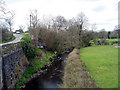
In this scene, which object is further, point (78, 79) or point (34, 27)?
point (34, 27)

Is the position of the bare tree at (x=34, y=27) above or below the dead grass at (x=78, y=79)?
above

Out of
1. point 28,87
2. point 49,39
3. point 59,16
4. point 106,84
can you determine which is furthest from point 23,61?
point 59,16

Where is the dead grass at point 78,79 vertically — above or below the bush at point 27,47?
below

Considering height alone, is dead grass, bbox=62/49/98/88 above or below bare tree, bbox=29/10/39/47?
below

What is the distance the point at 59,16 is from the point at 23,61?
35.0 metres

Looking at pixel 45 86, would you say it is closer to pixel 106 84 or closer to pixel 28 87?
pixel 28 87

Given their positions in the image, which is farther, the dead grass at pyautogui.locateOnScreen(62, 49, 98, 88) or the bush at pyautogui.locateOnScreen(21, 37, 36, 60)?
the bush at pyautogui.locateOnScreen(21, 37, 36, 60)

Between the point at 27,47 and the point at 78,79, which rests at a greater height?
the point at 27,47

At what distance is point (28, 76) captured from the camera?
11.5m

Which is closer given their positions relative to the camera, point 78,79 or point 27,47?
point 78,79

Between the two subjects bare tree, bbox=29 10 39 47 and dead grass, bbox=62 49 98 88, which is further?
bare tree, bbox=29 10 39 47

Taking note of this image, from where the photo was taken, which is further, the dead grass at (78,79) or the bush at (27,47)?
the bush at (27,47)

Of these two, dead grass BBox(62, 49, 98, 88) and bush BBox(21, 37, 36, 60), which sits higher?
bush BBox(21, 37, 36, 60)

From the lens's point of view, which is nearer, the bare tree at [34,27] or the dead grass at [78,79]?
the dead grass at [78,79]
